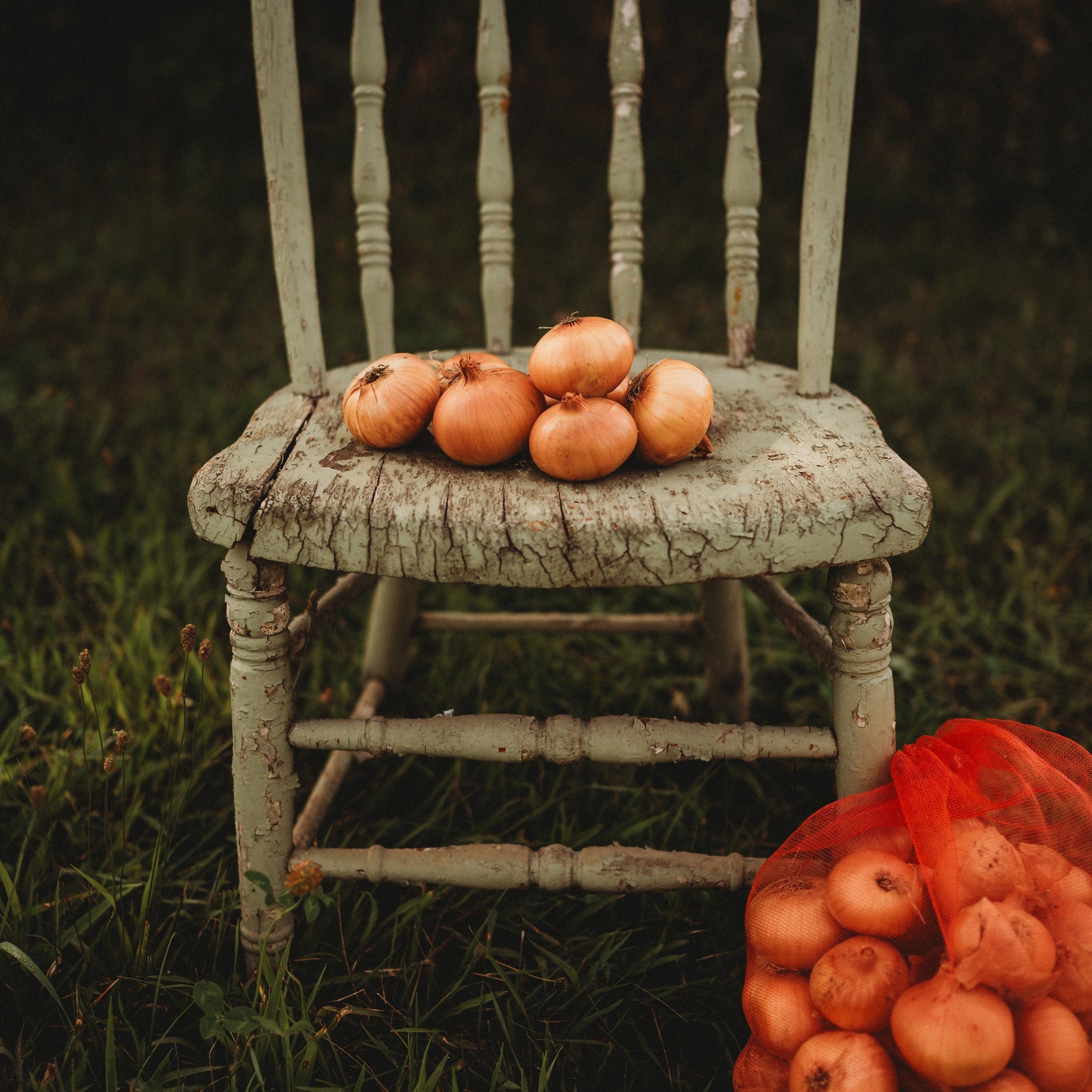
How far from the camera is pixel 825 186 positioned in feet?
3.29

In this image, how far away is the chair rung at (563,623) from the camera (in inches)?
58.6

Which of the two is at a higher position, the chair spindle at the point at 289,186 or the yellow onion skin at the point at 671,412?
the chair spindle at the point at 289,186

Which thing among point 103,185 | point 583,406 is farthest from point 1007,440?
point 103,185

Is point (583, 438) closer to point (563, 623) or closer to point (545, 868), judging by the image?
point (545, 868)

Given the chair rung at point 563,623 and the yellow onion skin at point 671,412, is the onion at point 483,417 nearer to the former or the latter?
the yellow onion skin at point 671,412

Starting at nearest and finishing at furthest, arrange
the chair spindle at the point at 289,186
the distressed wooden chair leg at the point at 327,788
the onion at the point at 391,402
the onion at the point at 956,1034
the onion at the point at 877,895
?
1. the onion at the point at 956,1034
2. the onion at the point at 877,895
3. the onion at the point at 391,402
4. the chair spindle at the point at 289,186
5. the distressed wooden chair leg at the point at 327,788

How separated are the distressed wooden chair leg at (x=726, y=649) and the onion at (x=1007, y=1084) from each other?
73 centimetres

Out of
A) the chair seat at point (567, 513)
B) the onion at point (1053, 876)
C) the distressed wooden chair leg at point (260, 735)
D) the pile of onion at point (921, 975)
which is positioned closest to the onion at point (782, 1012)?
the pile of onion at point (921, 975)

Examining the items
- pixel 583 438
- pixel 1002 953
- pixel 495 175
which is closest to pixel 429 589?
pixel 495 175

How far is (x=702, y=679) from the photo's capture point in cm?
166

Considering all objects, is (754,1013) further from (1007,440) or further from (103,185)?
(103,185)

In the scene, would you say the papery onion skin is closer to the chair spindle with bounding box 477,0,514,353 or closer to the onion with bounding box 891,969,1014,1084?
the onion with bounding box 891,969,1014,1084

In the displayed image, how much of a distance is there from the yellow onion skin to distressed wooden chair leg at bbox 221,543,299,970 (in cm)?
40

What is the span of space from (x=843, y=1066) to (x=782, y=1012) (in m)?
0.08
